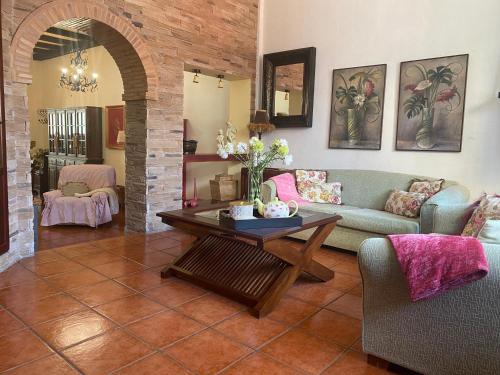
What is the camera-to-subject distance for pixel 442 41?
13.8 ft

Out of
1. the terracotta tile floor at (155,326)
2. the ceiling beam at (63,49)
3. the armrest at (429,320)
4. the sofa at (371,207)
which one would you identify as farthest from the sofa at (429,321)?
the ceiling beam at (63,49)

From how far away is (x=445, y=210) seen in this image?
3.19 m

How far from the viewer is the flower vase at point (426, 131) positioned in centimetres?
429

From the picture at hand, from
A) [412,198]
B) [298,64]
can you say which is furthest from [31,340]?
[298,64]

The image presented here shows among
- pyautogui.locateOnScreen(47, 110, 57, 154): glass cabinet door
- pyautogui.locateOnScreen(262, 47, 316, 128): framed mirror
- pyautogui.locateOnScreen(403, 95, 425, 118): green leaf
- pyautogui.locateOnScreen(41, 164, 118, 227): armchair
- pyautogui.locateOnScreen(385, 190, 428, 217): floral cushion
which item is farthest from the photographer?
pyautogui.locateOnScreen(47, 110, 57, 154): glass cabinet door

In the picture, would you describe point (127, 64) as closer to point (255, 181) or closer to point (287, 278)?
point (255, 181)

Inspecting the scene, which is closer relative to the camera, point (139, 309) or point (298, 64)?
point (139, 309)

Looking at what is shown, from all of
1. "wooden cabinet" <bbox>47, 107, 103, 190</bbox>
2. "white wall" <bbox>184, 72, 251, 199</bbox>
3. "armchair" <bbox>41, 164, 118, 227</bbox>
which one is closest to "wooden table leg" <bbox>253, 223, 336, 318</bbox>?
"armchair" <bbox>41, 164, 118, 227</bbox>

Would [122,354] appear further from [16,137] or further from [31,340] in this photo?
[16,137]

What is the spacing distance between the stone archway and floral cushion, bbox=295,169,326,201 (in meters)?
1.87

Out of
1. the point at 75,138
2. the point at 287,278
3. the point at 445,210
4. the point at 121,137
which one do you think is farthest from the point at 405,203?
the point at 75,138

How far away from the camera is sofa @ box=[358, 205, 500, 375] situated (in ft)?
5.47

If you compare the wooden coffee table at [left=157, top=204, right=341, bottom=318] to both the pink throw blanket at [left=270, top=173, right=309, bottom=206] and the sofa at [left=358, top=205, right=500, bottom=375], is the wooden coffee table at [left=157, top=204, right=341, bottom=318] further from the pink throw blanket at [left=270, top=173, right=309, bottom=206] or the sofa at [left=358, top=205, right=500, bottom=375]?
the pink throw blanket at [left=270, top=173, right=309, bottom=206]

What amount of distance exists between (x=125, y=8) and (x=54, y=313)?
10.6 ft
